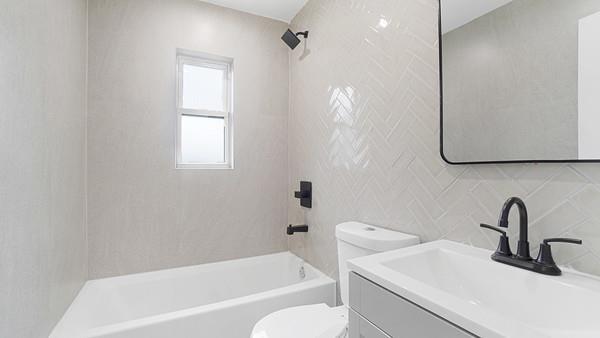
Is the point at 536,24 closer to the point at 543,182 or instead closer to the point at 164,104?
the point at 543,182

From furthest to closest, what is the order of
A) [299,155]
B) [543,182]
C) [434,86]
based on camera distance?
[299,155] < [434,86] < [543,182]

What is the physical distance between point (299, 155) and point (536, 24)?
1.65 meters

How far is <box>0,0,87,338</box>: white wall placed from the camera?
0.94m

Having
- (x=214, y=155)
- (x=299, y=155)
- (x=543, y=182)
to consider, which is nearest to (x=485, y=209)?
(x=543, y=182)

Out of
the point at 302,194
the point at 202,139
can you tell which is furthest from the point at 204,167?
the point at 302,194

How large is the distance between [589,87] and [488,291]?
639 millimetres

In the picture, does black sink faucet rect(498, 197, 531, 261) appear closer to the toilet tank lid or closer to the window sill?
the toilet tank lid

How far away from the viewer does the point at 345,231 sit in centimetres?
138

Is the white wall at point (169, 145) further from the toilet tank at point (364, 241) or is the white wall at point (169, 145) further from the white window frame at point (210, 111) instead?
the toilet tank at point (364, 241)

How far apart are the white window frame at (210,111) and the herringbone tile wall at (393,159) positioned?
0.58m

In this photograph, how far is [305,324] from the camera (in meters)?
1.31

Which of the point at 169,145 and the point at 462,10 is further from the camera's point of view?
the point at 169,145

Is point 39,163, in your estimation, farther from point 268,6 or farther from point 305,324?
point 268,6

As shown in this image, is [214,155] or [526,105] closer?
[526,105]
